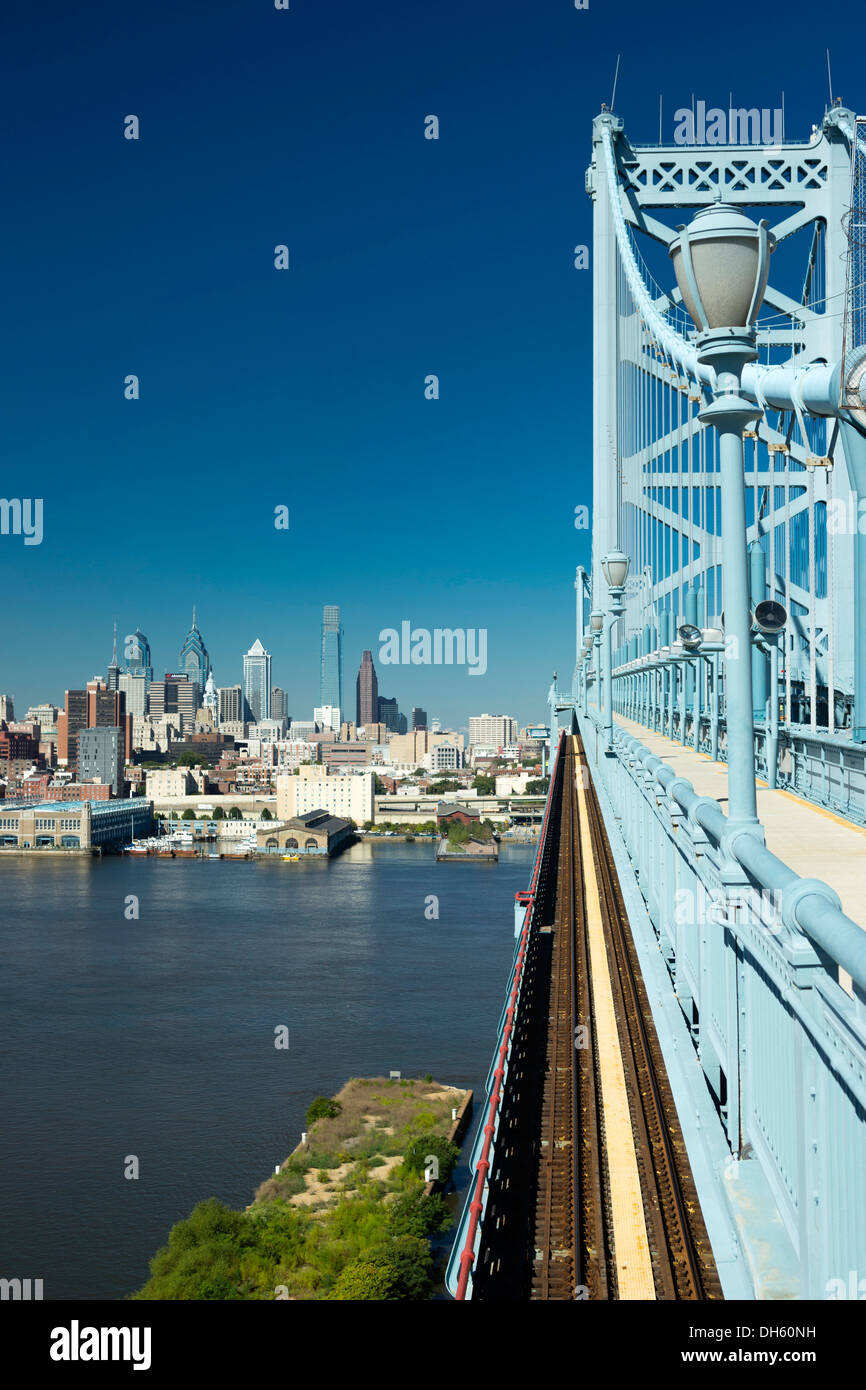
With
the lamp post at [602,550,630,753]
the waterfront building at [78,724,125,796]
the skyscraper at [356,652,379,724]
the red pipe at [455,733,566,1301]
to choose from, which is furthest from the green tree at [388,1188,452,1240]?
the skyscraper at [356,652,379,724]

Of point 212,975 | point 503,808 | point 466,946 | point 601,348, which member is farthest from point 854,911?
point 503,808

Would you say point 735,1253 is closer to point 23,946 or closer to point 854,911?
point 854,911

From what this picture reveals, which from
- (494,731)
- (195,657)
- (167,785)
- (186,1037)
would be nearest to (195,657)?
(195,657)

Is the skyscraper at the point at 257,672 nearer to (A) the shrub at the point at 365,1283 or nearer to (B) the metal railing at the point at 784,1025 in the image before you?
(A) the shrub at the point at 365,1283

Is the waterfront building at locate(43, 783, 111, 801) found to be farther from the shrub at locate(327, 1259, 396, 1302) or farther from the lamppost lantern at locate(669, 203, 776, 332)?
the lamppost lantern at locate(669, 203, 776, 332)

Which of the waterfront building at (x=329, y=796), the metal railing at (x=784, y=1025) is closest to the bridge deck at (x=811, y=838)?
the metal railing at (x=784, y=1025)
